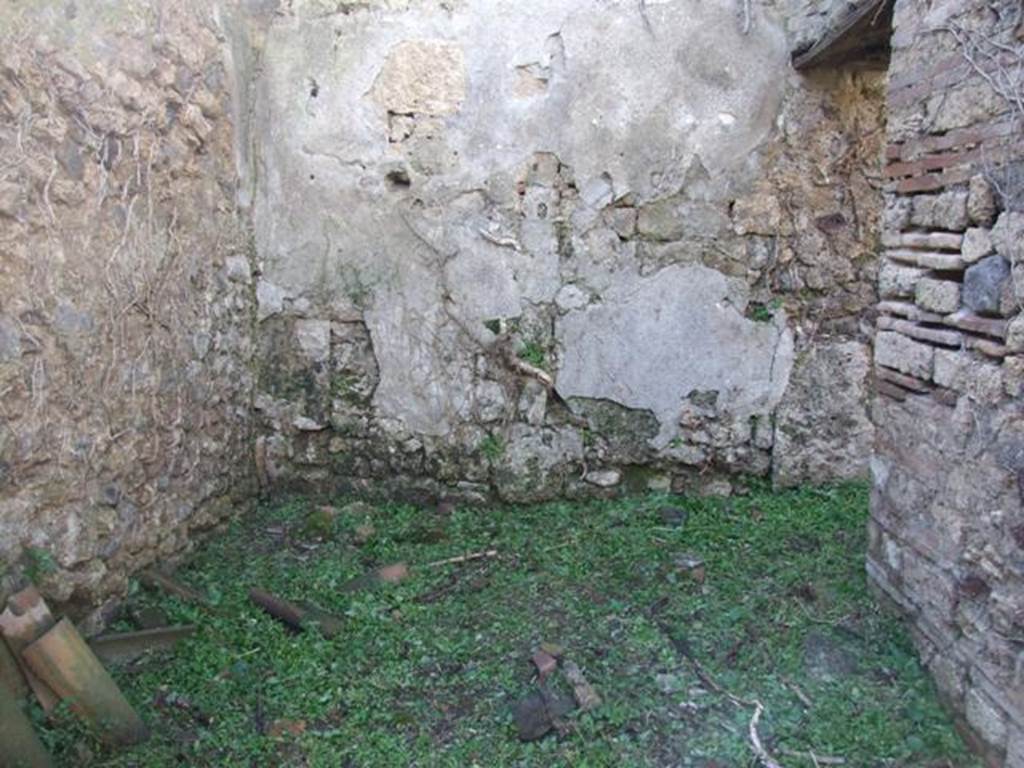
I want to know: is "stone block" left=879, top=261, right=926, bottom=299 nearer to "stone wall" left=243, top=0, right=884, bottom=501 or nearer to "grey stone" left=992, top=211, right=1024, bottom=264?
"grey stone" left=992, top=211, right=1024, bottom=264

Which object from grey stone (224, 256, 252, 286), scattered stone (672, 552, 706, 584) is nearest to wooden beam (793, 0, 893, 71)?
scattered stone (672, 552, 706, 584)

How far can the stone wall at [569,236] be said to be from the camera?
394cm

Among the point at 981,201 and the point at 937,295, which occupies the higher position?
the point at 981,201

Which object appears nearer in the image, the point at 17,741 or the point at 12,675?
the point at 17,741

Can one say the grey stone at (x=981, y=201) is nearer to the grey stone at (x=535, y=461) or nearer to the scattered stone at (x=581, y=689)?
the scattered stone at (x=581, y=689)

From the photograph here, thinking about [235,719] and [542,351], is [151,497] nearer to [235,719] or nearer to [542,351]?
[235,719]

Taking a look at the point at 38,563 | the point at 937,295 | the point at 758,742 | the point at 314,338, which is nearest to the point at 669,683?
the point at 758,742

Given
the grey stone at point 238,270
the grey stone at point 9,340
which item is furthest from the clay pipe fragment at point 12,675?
the grey stone at point 238,270

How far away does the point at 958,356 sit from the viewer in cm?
239

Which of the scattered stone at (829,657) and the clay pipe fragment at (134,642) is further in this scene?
the clay pipe fragment at (134,642)

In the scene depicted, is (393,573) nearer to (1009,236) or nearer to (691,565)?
(691,565)

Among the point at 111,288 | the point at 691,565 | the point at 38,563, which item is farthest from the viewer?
the point at 691,565

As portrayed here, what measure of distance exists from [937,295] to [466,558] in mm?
2245

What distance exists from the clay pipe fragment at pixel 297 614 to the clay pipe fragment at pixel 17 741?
3.35 feet
